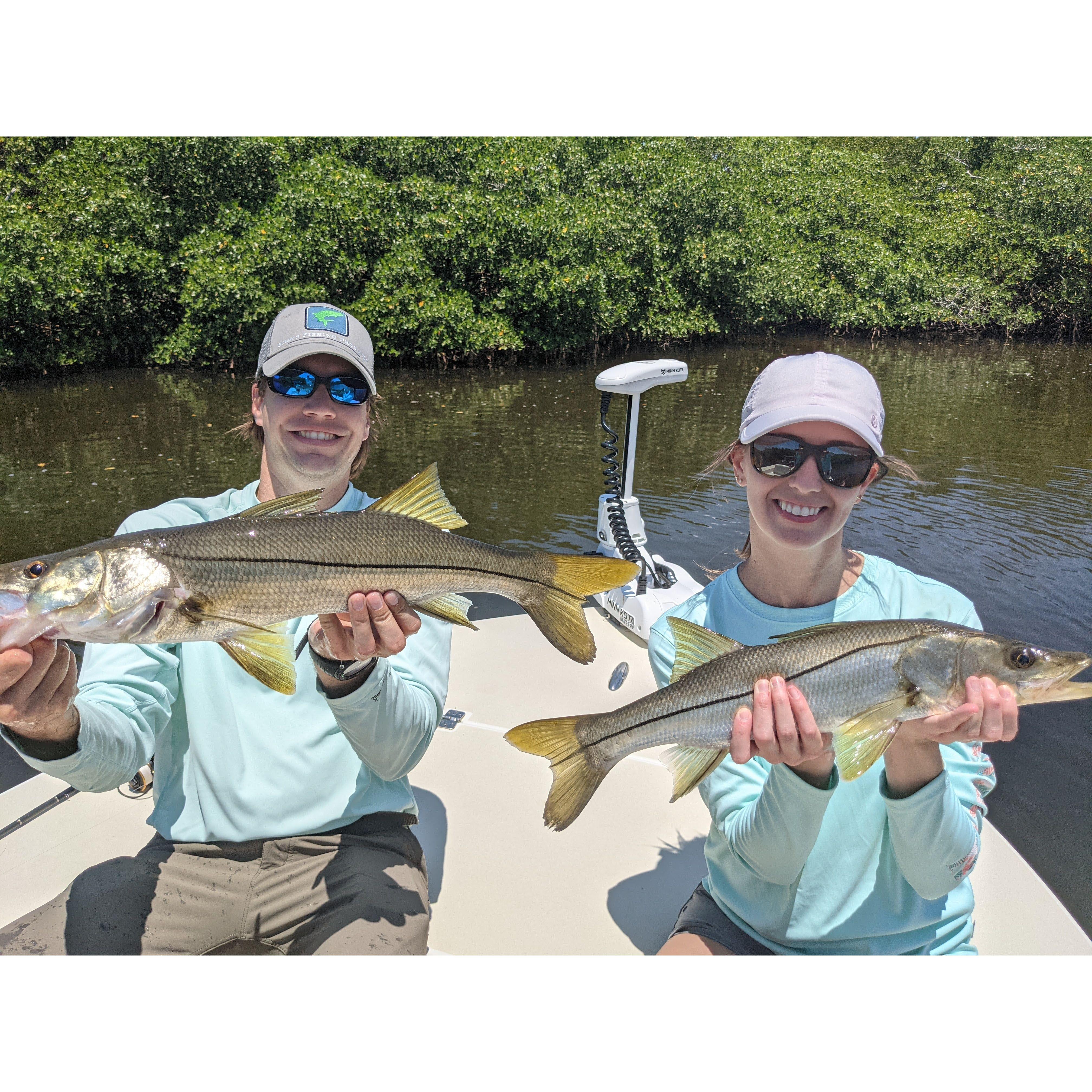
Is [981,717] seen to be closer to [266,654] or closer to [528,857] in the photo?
[266,654]

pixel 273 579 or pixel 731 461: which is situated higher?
pixel 731 461

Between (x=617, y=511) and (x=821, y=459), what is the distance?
14.4 feet

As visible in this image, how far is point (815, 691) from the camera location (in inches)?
76.9

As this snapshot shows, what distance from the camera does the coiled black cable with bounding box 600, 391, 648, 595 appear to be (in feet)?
21.0

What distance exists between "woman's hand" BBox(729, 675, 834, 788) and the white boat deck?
156 centimetres

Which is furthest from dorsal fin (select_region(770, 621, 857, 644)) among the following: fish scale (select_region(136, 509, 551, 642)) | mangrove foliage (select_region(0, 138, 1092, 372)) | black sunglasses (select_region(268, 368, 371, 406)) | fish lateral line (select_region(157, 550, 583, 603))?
mangrove foliage (select_region(0, 138, 1092, 372))

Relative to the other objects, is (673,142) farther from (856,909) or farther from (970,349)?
(856,909)

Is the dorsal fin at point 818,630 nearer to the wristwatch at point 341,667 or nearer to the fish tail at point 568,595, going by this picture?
the fish tail at point 568,595

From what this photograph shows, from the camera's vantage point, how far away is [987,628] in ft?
29.4

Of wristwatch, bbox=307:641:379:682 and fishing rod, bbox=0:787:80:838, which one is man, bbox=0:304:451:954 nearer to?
wristwatch, bbox=307:641:379:682

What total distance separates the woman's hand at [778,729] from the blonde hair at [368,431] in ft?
5.46

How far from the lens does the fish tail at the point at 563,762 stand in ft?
6.73

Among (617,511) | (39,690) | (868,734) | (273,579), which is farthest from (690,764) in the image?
(617,511)

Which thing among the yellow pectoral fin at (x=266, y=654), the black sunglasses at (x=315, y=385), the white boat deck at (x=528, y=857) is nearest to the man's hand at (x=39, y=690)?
the yellow pectoral fin at (x=266, y=654)
